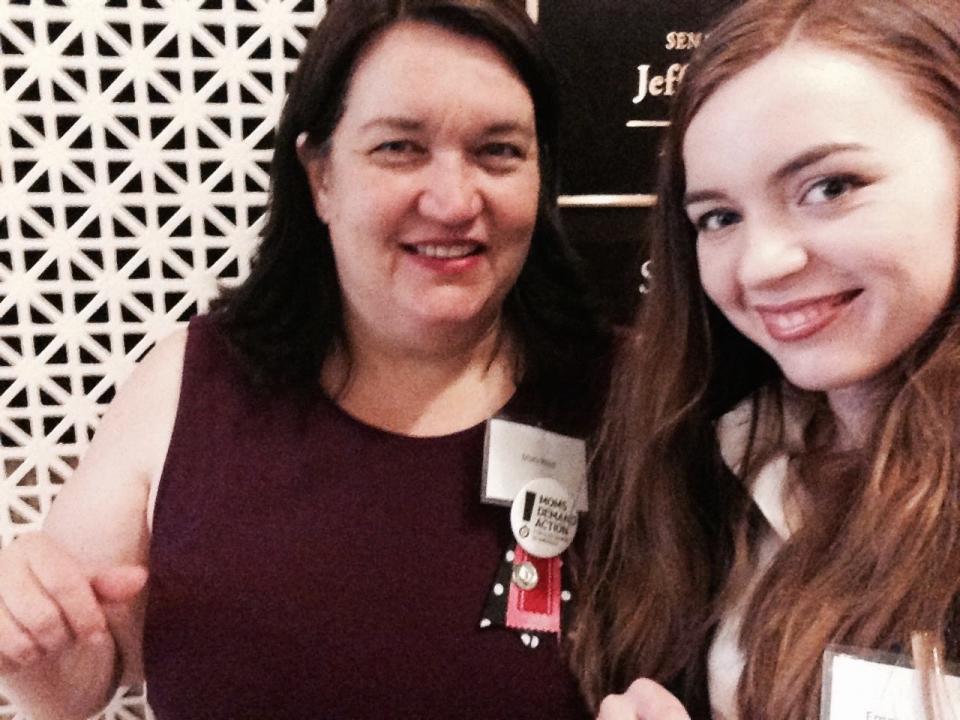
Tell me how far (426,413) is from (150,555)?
0.38 m

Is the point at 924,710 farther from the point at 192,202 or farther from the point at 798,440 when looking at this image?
the point at 192,202

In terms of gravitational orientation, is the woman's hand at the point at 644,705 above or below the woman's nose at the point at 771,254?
below

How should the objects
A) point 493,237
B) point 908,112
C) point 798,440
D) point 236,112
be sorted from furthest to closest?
1. point 236,112
2. point 493,237
3. point 798,440
4. point 908,112

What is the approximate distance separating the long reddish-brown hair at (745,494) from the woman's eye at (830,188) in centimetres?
9

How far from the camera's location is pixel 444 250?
1.11m

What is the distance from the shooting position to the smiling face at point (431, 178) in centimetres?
106

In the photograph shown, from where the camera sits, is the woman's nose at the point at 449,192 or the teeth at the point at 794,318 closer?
the teeth at the point at 794,318

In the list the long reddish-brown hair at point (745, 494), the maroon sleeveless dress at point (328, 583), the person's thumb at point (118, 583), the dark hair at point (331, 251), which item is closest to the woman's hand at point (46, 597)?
the person's thumb at point (118, 583)

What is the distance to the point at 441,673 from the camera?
1.07m

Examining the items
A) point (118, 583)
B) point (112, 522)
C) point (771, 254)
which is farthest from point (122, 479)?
point (771, 254)

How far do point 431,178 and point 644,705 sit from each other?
2.02ft

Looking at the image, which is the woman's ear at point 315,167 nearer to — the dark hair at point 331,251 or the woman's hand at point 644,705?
the dark hair at point 331,251

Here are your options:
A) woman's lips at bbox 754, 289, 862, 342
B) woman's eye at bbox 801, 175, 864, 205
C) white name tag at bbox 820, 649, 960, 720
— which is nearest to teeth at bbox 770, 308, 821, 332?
woman's lips at bbox 754, 289, 862, 342

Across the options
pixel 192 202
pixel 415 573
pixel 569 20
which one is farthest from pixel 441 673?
pixel 569 20
